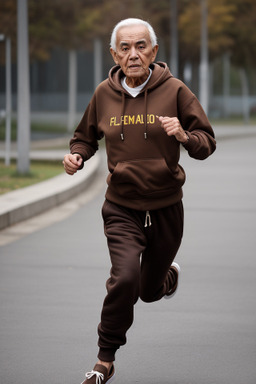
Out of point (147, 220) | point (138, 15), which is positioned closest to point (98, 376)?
point (147, 220)

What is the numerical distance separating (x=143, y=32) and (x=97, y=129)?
24.0 inches

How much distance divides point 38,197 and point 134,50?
7.94 metres

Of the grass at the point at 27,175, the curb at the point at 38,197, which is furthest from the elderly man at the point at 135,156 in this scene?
the grass at the point at 27,175

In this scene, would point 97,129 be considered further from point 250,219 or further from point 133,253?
point 250,219

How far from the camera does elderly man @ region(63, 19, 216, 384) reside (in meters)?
5.10

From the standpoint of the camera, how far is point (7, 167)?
63.5 feet

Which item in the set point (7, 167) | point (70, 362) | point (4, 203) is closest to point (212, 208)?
point (4, 203)

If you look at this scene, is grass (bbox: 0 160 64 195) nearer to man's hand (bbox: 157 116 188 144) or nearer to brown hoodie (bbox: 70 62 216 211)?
Answer: brown hoodie (bbox: 70 62 216 211)

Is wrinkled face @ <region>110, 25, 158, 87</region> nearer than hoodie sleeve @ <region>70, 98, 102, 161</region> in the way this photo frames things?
Yes

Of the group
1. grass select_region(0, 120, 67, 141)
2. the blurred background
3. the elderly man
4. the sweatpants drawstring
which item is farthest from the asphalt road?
grass select_region(0, 120, 67, 141)

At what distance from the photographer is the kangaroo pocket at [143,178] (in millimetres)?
5223

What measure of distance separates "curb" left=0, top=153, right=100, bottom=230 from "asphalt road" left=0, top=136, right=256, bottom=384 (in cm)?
45

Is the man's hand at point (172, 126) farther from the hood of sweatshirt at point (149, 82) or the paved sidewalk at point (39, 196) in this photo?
the paved sidewalk at point (39, 196)

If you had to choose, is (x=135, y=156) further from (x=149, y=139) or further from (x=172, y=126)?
(x=172, y=126)
